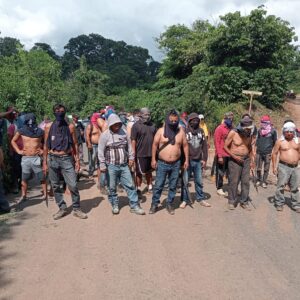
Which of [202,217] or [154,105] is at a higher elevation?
[154,105]

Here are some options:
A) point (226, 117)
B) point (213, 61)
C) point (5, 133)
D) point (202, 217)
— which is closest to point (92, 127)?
point (5, 133)

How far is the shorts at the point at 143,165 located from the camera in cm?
805

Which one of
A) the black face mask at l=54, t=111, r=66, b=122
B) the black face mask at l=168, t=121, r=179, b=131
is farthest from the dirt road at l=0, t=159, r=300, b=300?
the black face mask at l=54, t=111, r=66, b=122

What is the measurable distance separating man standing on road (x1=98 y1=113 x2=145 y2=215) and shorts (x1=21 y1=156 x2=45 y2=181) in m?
1.50

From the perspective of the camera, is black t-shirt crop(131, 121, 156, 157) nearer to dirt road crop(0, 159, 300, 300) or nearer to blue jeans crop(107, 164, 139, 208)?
blue jeans crop(107, 164, 139, 208)

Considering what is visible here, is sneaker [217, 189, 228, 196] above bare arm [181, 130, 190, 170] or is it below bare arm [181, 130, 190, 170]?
below

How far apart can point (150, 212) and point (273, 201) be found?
279 cm

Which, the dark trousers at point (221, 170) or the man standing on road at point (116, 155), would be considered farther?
the dark trousers at point (221, 170)

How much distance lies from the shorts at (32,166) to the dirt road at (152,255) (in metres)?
0.66

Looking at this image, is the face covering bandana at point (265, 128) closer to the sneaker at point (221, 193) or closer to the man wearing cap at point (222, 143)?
the man wearing cap at point (222, 143)

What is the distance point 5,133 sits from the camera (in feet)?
28.8

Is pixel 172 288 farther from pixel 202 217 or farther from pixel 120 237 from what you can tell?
pixel 202 217

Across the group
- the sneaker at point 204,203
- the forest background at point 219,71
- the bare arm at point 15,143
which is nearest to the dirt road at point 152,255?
the sneaker at point 204,203

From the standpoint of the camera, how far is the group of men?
22.5 ft
